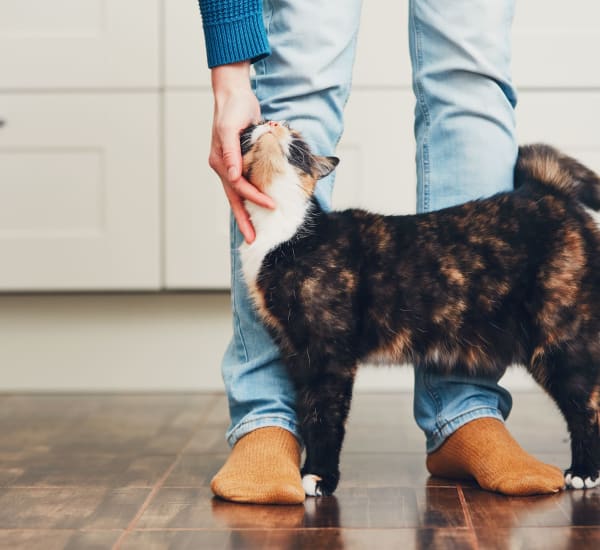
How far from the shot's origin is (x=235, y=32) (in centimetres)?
126

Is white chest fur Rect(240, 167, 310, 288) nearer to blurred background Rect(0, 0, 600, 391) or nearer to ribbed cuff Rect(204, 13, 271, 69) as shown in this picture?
ribbed cuff Rect(204, 13, 271, 69)

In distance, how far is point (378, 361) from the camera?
128 centimetres

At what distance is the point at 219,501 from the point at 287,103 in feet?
1.85

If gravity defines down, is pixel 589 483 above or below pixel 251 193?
below

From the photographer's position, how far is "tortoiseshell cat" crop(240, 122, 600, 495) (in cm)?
123

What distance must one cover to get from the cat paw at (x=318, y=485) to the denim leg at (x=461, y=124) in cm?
20

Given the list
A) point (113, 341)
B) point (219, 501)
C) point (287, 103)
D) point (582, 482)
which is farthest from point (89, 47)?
point (582, 482)

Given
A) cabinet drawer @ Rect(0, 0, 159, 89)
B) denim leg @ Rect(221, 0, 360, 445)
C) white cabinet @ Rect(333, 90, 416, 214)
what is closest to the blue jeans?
denim leg @ Rect(221, 0, 360, 445)

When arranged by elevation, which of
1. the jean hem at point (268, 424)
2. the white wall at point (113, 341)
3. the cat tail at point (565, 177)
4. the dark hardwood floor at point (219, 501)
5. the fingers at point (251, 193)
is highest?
the cat tail at point (565, 177)

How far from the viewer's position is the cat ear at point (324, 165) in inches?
50.6

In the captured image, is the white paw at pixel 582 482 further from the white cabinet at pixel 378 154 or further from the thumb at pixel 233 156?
the white cabinet at pixel 378 154

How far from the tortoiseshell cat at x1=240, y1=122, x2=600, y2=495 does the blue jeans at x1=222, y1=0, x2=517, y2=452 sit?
81mm

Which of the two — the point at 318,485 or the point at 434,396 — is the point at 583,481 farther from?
the point at 318,485

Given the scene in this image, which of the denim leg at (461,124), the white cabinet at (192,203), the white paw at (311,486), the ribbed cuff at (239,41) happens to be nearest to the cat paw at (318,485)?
the white paw at (311,486)
